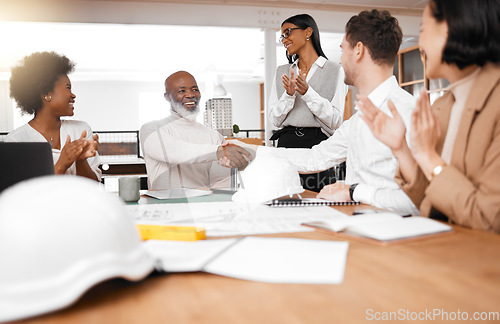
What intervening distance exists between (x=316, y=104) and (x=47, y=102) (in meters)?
1.51

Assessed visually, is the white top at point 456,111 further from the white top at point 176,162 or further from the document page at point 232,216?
the white top at point 176,162

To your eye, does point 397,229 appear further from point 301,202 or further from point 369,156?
point 369,156

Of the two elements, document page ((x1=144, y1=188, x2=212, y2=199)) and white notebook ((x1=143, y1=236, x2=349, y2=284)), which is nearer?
white notebook ((x1=143, y1=236, x2=349, y2=284))

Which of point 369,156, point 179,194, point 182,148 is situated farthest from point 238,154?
point 369,156

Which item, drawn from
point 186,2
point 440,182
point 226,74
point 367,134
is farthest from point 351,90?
point 440,182

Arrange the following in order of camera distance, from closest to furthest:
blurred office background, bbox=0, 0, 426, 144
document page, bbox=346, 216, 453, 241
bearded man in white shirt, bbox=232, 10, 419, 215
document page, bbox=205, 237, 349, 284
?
document page, bbox=205, 237, 349, 284
document page, bbox=346, 216, 453, 241
bearded man in white shirt, bbox=232, 10, 419, 215
blurred office background, bbox=0, 0, 426, 144

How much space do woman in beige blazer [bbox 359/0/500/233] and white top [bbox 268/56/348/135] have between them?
3.95 feet

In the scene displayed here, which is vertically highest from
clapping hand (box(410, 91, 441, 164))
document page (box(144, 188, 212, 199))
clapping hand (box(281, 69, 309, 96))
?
clapping hand (box(281, 69, 309, 96))

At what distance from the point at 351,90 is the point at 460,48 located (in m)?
9.80

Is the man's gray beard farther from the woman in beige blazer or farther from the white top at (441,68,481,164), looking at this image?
the white top at (441,68,481,164)

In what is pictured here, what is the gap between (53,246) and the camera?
1.73ft

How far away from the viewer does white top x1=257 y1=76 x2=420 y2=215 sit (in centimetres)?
133

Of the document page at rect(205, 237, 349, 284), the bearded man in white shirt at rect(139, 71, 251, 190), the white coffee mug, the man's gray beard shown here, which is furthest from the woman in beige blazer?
the man's gray beard

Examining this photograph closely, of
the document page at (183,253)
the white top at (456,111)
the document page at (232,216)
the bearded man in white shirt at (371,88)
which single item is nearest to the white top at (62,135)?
the document page at (232,216)
